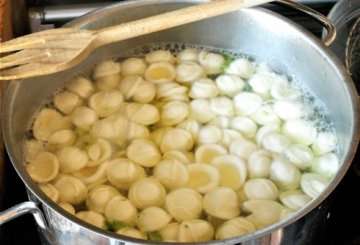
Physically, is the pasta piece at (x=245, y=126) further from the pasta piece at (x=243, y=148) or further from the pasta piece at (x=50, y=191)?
the pasta piece at (x=50, y=191)

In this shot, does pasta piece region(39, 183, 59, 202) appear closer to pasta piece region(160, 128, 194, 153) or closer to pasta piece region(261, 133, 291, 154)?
pasta piece region(160, 128, 194, 153)

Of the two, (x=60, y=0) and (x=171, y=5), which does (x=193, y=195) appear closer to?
(x=171, y=5)

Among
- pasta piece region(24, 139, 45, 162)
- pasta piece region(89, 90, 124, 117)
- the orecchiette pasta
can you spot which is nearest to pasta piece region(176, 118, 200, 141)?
the orecchiette pasta

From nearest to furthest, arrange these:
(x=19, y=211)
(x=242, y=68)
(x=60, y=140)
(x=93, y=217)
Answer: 1. (x=19, y=211)
2. (x=93, y=217)
3. (x=60, y=140)
4. (x=242, y=68)

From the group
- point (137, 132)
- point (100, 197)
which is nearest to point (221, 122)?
point (137, 132)

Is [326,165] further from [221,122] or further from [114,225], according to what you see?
[114,225]

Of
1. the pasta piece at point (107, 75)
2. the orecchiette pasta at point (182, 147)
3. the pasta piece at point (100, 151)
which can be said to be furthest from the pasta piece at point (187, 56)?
the pasta piece at point (100, 151)
